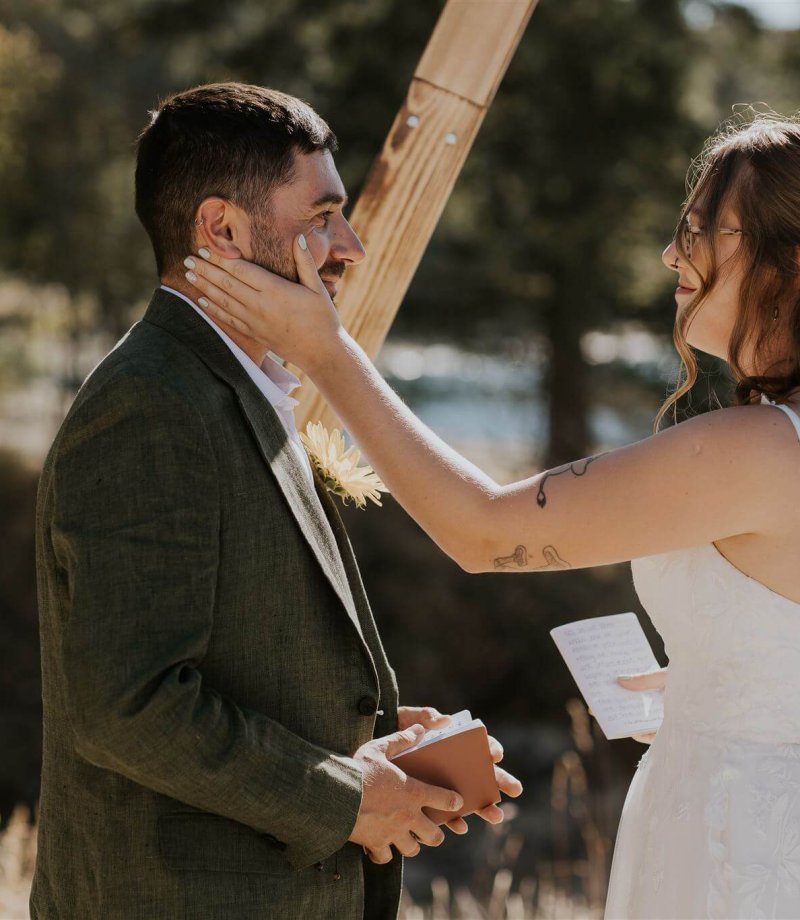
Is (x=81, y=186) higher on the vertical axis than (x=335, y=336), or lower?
lower

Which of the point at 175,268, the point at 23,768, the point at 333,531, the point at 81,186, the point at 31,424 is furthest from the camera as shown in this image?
the point at 31,424

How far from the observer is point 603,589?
12.8 metres

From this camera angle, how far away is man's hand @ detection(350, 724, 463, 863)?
196 centimetres

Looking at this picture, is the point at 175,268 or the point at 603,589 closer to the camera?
the point at 175,268

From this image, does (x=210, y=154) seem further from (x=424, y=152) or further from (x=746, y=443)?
(x=746, y=443)

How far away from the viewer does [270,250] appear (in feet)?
7.15

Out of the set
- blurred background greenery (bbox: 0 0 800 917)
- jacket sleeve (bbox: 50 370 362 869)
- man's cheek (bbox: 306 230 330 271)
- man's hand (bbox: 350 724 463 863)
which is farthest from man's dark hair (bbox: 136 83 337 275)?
blurred background greenery (bbox: 0 0 800 917)

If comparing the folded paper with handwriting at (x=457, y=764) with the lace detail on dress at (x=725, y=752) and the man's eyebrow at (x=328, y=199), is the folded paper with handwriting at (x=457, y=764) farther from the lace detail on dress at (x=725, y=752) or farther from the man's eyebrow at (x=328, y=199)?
the man's eyebrow at (x=328, y=199)

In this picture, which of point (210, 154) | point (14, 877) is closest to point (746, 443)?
point (210, 154)

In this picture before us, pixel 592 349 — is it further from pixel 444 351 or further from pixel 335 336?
pixel 335 336

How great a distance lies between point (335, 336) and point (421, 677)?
11.2 metres

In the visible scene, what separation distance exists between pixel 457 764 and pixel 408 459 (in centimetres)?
56

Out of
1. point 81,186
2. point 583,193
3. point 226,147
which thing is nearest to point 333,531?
point 226,147

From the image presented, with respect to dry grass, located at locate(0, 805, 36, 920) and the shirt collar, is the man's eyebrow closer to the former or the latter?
the shirt collar
